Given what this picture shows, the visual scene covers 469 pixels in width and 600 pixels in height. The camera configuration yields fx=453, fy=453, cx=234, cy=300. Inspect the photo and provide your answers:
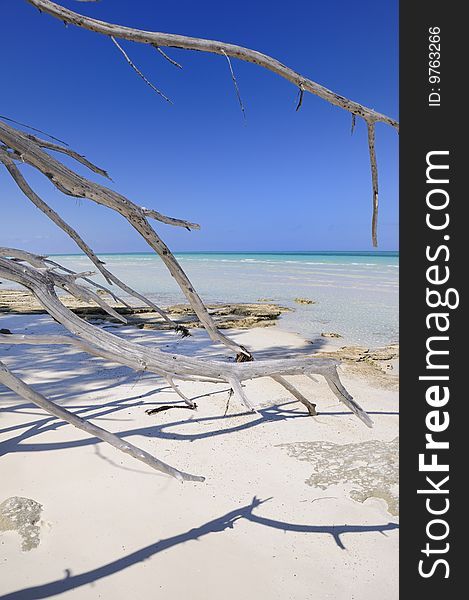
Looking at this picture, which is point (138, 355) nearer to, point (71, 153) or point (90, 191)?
point (90, 191)

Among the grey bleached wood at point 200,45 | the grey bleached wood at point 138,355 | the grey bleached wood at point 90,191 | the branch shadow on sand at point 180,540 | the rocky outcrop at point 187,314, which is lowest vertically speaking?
the branch shadow on sand at point 180,540

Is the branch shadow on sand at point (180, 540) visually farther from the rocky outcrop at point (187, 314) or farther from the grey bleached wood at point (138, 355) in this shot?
the rocky outcrop at point (187, 314)

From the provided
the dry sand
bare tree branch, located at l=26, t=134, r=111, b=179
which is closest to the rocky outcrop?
the dry sand

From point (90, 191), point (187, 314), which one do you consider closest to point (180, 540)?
point (90, 191)

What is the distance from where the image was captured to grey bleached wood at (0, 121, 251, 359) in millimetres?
1794

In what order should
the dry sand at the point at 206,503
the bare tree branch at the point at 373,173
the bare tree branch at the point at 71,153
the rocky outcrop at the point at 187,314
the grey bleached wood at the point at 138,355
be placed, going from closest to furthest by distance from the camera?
the grey bleached wood at the point at 138,355 → the bare tree branch at the point at 373,173 → the dry sand at the point at 206,503 → the bare tree branch at the point at 71,153 → the rocky outcrop at the point at 187,314

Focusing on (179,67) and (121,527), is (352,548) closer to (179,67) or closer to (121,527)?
(121,527)

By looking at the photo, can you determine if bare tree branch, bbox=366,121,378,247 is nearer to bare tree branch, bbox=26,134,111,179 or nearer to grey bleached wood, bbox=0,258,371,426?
grey bleached wood, bbox=0,258,371,426

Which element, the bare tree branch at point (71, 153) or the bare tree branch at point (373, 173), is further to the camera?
the bare tree branch at point (71, 153)

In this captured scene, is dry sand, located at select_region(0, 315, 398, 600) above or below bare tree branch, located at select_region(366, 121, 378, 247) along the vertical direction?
below

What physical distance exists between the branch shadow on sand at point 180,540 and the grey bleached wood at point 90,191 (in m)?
1.11

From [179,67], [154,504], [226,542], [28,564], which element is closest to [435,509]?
[226,542]

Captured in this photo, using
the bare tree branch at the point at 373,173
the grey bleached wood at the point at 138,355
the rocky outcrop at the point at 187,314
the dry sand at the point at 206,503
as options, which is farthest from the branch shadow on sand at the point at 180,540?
the rocky outcrop at the point at 187,314

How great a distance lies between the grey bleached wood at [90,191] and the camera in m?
1.79
